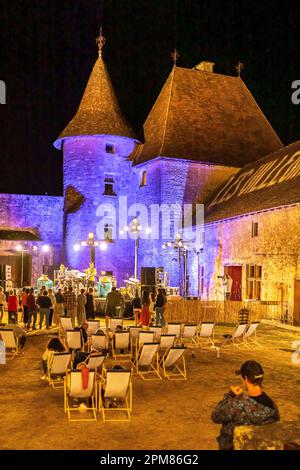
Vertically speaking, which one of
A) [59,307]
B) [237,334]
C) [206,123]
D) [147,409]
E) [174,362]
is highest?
[206,123]

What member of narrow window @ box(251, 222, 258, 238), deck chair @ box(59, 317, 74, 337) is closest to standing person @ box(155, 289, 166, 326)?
deck chair @ box(59, 317, 74, 337)

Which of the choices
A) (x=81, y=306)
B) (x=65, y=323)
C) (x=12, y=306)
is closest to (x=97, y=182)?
(x=81, y=306)

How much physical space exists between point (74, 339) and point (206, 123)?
22554mm

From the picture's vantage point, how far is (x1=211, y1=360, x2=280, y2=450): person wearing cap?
4902mm

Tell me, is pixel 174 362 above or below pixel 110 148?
below

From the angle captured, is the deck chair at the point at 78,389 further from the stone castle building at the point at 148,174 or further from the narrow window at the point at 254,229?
the stone castle building at the point at 148,174

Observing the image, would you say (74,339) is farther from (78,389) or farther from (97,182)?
(97,182)

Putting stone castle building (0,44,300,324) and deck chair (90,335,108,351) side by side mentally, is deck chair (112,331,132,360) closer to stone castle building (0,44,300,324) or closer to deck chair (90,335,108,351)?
deck chair (90,335,108,351)

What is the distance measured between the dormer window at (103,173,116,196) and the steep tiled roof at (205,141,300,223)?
6038 mm

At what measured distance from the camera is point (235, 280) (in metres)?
24.5

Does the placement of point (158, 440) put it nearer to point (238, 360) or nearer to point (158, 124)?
point (238, 360)

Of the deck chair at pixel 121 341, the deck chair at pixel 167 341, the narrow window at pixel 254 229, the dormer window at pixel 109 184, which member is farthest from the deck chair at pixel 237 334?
the dormer window at pixel 109 184

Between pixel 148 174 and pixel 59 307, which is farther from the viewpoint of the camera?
pixel 148 174
